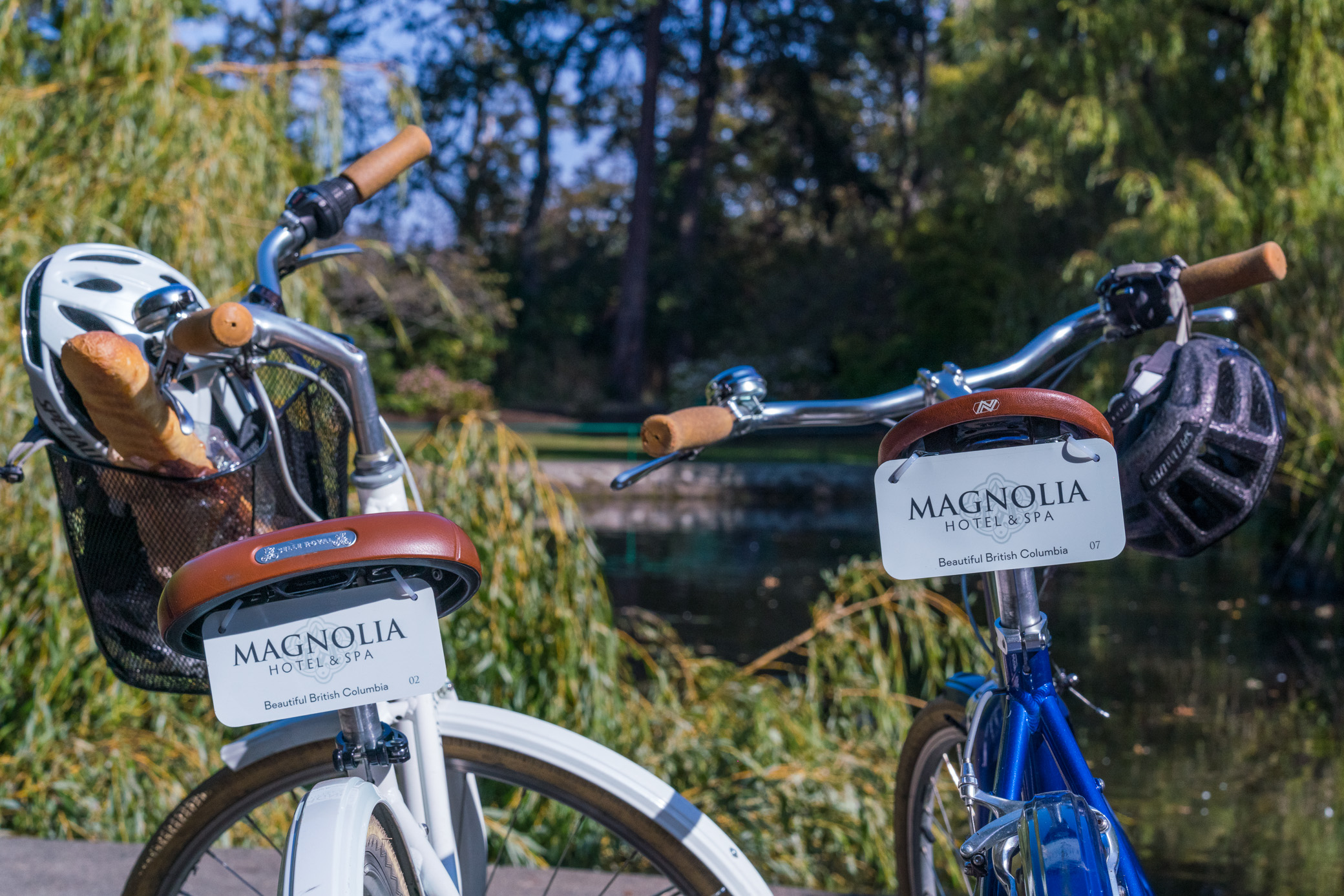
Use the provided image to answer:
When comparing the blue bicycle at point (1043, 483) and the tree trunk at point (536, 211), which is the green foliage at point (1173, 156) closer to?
the blue bicycle at point (1043, 483)

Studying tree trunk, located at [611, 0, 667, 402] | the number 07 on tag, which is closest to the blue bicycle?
the number 07 on tag

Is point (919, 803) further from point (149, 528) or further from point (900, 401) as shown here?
point (149, 528)

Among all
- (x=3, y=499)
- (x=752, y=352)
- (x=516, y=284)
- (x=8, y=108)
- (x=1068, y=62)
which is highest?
(x=516, y=284)

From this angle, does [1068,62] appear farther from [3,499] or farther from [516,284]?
[516,284]

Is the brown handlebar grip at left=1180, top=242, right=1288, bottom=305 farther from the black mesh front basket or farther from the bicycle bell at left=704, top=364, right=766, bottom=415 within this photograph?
the black mesh front basket

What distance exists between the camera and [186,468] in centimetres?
132

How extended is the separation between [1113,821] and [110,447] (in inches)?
47.0

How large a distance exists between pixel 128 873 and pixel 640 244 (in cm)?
2096

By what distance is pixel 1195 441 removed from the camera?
1299mm

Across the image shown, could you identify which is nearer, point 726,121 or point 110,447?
point 110,447

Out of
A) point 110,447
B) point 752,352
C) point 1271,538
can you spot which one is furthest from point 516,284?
point 110,447

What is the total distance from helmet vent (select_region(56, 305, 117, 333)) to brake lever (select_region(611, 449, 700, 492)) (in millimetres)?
658

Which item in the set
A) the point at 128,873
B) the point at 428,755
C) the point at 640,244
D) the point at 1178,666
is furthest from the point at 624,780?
the point at 640,244

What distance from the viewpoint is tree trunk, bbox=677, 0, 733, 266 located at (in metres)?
23.1
